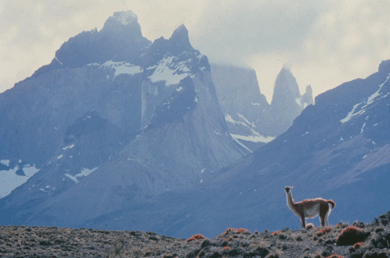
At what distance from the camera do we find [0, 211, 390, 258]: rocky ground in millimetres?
21500

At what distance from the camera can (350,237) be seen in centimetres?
2247

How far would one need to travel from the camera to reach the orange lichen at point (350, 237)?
22312 mm

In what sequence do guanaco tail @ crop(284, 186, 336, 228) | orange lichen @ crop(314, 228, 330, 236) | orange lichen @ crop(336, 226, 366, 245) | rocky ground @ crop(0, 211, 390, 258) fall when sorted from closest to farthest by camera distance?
rocky ground @ crop(0, 211, 390, 258) → orange lichen @ crop(336, 226, 366, 245) → orange lichen @ crop(314, 228, 330, 236) → guanaco tail @ crop(284, 186, 336, 228)

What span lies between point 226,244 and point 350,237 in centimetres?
649

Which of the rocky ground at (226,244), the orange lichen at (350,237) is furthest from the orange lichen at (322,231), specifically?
the orange lichen at (350,237)

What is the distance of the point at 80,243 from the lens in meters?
30.7

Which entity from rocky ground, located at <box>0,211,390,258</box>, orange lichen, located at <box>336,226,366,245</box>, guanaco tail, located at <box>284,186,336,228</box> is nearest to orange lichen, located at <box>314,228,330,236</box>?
rocky ground, located at <box>0,211,390,258</box>

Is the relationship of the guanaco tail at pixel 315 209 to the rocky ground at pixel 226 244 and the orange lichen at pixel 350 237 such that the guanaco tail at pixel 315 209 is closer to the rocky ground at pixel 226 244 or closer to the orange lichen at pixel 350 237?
the rocky ground at pixel 226 244

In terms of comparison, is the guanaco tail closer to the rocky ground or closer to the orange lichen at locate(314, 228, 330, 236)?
the rocky ground

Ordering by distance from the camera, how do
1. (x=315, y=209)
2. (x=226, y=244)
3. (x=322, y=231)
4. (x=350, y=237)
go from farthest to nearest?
(x=315, y=209) < (x=226, y=244) < (x=322, y=231) < (x=350, y=237)

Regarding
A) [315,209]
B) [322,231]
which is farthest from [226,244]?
[315,209]

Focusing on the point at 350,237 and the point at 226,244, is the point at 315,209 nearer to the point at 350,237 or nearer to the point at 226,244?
the point at 350,237

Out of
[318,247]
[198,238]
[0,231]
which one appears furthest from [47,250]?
[318,247]

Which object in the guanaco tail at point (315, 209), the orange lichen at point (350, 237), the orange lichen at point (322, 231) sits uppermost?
the guanaco tail at point (315, 209)
